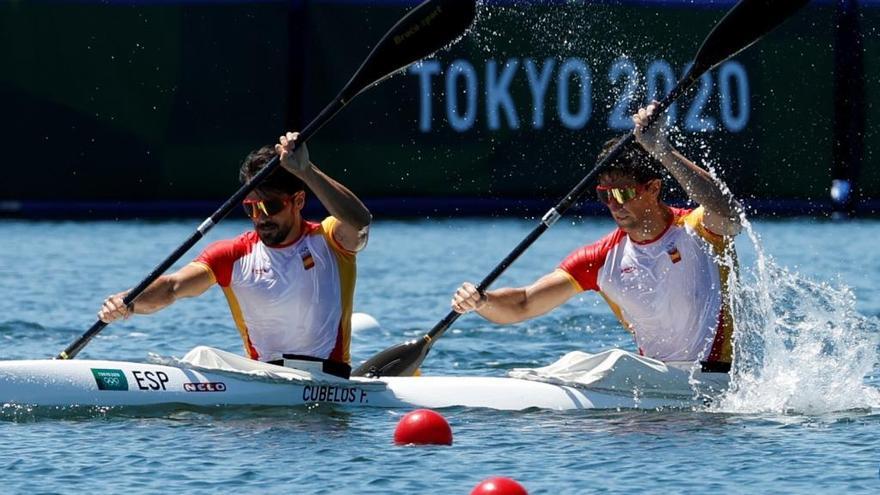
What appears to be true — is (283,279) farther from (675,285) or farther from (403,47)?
(675,285)

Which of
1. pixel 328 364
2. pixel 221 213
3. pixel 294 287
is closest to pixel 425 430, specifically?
pixel 328 364

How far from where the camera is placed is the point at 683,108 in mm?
18953

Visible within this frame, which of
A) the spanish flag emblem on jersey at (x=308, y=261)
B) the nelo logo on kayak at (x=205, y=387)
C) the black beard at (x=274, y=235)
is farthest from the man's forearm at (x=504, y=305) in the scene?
the nelo logo on kayak at (x=205, y=387)

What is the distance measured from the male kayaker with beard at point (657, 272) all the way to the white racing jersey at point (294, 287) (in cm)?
61

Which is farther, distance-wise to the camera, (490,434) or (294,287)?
(294,287)

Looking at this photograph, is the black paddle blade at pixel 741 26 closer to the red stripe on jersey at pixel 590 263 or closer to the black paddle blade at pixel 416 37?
the red stripe on jersey at pixel 590 263

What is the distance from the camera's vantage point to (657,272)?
32.3 ft

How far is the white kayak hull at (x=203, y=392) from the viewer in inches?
392

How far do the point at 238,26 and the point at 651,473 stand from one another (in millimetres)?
11356

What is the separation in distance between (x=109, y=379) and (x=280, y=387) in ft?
2.81

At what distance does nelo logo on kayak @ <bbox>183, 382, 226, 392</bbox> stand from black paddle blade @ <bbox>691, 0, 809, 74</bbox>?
9.73 feet

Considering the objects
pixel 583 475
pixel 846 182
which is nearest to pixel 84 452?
pixel 583 475

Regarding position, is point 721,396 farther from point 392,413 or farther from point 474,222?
point 474,222

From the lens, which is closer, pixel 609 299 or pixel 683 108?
pixel 609 299
